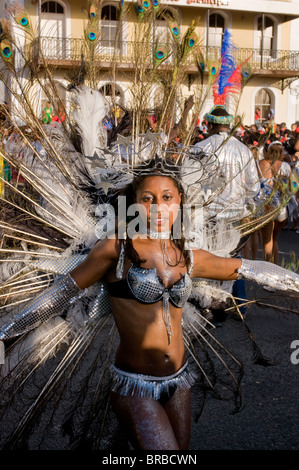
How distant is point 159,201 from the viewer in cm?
275

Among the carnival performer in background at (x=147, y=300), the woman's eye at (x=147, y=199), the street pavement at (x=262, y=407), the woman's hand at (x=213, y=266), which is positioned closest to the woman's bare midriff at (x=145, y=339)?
the carnival performer in background at (x=147, y=300)

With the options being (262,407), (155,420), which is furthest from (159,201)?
(262,407)

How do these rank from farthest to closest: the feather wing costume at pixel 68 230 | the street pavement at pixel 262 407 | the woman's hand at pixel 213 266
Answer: the street pavement at pixel 262 407
the feather wing costume at pixel 68 230
the woman's hand at pixel 213 266

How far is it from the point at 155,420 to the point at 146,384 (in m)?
0.20

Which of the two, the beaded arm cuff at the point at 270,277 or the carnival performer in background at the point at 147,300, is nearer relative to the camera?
the carnival performer in background at the point at 147,300

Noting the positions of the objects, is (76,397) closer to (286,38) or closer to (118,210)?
(118,210)

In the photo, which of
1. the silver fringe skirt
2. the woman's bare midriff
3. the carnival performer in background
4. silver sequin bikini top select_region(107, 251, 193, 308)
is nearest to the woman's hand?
the carnival performer in background

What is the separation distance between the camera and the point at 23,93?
3.13 metres

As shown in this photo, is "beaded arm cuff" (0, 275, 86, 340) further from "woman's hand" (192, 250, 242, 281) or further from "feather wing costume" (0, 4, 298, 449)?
"woman's hand" (192, 250, 242, 281)

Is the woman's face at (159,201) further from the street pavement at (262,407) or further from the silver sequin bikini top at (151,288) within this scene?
the street pavement at (262,407)

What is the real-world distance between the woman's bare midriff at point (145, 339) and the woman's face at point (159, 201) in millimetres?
354

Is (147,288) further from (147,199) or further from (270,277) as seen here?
(270,277)

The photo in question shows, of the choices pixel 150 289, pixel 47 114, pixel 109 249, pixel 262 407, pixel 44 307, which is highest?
pixel 47 114

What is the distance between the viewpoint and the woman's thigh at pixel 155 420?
2.43 meters
